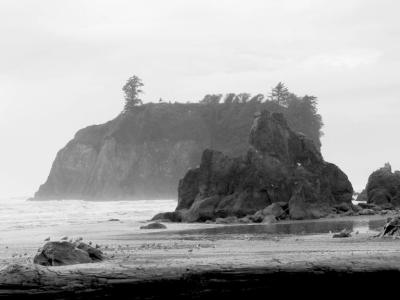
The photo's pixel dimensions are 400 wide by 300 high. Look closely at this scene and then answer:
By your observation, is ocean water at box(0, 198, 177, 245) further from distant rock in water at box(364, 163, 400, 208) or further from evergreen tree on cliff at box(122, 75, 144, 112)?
evergreen tree on cliff at box(122, 75, 144, 112)

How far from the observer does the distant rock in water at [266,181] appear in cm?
4916

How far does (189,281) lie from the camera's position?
5.27 meters

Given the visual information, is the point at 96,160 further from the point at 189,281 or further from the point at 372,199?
the point at 189,281

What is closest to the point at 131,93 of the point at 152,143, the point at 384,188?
the point at 152,143

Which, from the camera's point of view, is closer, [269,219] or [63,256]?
[63,256]

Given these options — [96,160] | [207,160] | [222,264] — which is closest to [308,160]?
[207,160]

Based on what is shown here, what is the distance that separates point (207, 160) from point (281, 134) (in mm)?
8056

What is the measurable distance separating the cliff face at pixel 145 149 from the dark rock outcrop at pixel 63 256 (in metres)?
111

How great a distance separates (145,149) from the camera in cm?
13200

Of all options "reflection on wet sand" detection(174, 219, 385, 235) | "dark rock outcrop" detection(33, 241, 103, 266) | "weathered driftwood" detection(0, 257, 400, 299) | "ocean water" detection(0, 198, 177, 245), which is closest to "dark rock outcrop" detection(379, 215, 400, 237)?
"reflection on wet sand" detection(174, 219, 385, 235)

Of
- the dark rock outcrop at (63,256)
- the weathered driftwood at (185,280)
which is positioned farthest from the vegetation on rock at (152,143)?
the weathered driftwood at (185,280)

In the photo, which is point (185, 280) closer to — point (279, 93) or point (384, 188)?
point (384, 188)

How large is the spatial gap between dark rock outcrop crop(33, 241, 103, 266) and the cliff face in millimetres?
110792

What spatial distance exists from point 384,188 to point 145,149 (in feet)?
253
